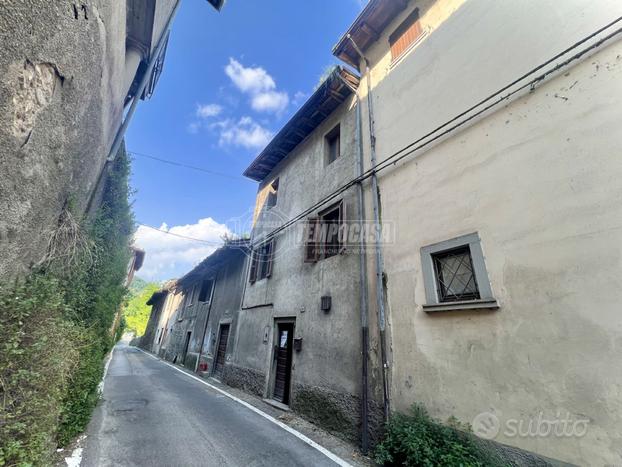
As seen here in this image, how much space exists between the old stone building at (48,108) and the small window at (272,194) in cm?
658

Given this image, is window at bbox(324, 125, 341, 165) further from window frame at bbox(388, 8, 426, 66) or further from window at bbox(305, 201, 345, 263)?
window frame at bbox(388, 8, 426, 66)

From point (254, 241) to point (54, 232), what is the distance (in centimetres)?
797

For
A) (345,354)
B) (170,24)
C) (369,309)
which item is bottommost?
(345,354)

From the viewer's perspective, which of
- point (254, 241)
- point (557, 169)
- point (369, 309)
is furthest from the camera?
point (254, 241)

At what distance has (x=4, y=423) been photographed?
1816mm

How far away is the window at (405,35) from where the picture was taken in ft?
20.1

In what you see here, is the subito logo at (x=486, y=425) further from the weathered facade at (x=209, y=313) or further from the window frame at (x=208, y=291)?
the window frame at (x=208, y=291)

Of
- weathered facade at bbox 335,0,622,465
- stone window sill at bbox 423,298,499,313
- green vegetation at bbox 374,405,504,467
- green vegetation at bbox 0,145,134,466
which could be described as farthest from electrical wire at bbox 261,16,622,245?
green vegetation at bbox 0,145,134,466

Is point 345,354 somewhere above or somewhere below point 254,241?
below

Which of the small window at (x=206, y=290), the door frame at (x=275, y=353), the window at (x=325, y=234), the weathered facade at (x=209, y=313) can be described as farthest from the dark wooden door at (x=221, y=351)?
the window at (x=325, y=234)

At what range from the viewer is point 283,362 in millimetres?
7406

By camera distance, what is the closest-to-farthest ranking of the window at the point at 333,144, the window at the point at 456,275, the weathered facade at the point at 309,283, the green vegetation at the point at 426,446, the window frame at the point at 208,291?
1. the green vegetation at the point at 426,446
2. the window at the point at 456,275
3. the weathered facade at the point at 309,283
4. the window at the point at 333,144
5. the window frame at the point at 208,291

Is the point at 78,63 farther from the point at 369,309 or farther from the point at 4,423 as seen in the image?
the point at 369,309

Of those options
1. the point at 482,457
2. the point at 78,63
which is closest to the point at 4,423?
the point at 78,63
